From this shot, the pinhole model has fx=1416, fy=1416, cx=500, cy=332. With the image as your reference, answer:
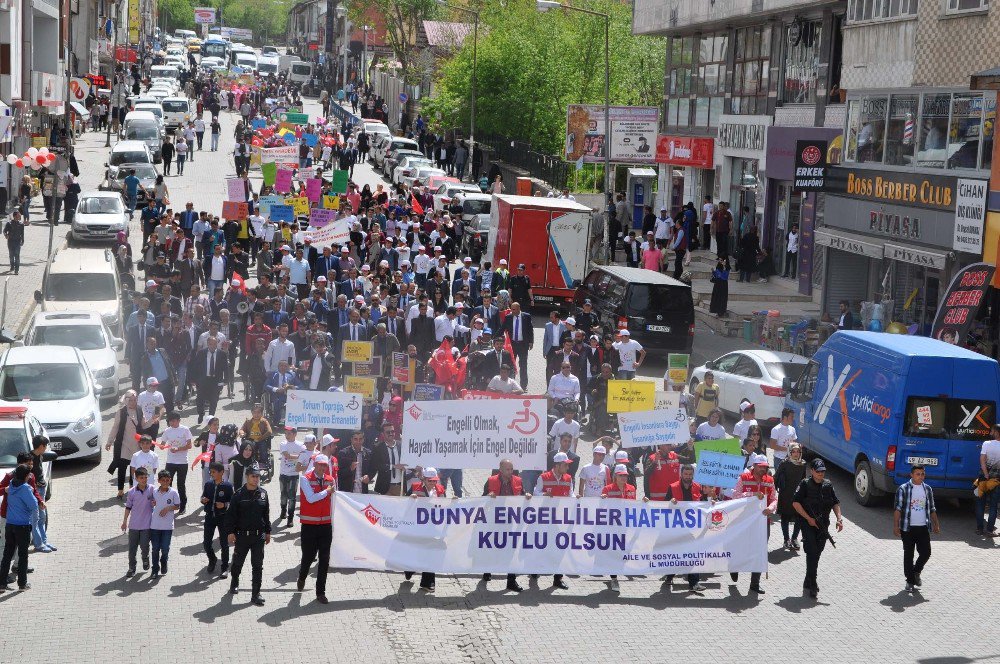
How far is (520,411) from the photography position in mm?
16094

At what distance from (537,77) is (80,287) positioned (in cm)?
3486

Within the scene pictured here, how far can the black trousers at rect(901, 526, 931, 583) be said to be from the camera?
599 inches

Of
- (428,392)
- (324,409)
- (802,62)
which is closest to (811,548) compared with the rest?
(324,409)

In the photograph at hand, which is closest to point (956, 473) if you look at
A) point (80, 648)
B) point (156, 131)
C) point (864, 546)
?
point (864, 546)

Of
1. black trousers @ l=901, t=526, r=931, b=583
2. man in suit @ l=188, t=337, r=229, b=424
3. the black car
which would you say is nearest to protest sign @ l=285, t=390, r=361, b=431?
man in suit @ l=188, t=337, r=229, b=424

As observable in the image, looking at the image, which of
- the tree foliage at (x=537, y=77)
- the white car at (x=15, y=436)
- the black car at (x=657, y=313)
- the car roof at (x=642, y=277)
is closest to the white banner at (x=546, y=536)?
the white car at (x=15, y=436)

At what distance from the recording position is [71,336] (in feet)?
78.4

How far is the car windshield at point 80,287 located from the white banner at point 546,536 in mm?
14591

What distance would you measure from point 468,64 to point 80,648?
169 feet

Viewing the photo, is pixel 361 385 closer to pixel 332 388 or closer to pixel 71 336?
pixel 332 388

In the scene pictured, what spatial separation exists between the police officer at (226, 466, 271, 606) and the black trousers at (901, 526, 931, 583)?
22.3ft

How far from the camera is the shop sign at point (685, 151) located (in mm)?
44844

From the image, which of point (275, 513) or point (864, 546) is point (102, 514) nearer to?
point (275, 513)

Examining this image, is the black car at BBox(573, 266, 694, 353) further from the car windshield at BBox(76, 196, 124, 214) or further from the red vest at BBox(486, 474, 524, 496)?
the car windshield at BBox(76, 196, 124, 214)
